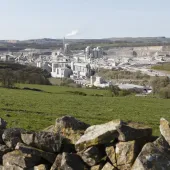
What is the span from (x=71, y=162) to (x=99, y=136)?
1037 mm

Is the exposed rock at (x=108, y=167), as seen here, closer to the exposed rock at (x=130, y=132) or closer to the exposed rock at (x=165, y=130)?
the exposed rock at (x=130, y=132)

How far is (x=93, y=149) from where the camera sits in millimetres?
10070

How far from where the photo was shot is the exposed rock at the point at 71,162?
9953 millimetres

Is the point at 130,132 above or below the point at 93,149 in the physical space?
above

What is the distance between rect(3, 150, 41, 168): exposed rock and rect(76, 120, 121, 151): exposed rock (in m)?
1.27

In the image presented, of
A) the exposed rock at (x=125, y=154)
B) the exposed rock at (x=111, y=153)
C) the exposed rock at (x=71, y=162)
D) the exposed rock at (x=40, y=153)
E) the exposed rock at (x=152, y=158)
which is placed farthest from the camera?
the exposed rock at (x=40, y=153)

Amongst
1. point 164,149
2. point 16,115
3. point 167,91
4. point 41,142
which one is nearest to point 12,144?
point 41,142

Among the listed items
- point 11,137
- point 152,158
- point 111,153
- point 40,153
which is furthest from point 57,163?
point 152,158

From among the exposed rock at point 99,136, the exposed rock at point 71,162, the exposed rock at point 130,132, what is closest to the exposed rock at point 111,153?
the exposed rock at point 99,136

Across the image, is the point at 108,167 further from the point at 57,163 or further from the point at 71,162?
the point at 57,163

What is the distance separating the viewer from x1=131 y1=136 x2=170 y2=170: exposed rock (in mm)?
8990

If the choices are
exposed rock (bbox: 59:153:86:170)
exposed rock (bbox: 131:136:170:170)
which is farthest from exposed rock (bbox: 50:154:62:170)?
exposed rock (bbox: 131:136:170:170)

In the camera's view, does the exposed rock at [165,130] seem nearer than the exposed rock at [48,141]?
Yes

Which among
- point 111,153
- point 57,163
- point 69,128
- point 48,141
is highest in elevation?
point 69,128
